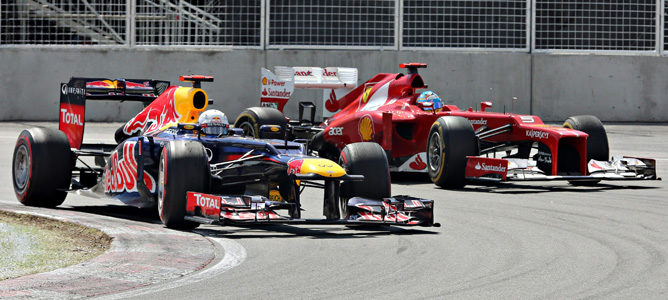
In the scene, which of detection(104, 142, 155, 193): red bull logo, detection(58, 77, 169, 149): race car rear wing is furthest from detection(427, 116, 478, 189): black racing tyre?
detection(104, 142, 155, 193): red bull logo

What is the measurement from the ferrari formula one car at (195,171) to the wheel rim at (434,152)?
3.00m

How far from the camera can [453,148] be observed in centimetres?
A: 1402

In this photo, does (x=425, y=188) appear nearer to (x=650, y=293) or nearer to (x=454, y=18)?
(x=650, y=293)

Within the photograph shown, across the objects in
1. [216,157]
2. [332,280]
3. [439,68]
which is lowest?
[332,280]

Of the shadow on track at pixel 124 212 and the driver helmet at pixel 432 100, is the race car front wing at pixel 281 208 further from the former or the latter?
the driver helmet at pixel 432 100

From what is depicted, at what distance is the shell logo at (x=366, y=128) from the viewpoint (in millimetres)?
15805

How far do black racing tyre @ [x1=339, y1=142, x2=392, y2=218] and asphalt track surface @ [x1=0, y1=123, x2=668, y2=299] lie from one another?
0.45m

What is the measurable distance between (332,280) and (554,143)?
7.73 metres

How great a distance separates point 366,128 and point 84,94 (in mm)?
4878

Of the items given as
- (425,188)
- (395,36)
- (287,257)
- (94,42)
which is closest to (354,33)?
(395,36)

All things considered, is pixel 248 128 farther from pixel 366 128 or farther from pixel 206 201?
pixel 206 201

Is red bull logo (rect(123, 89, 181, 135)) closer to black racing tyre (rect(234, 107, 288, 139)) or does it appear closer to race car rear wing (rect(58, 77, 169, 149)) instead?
race car rear wing (rect(58, 77, 169, 149))

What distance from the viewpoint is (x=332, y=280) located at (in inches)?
279

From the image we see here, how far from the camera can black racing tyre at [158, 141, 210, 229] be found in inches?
370
